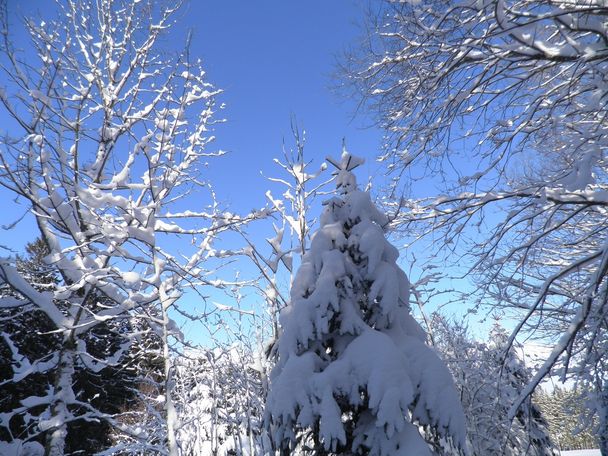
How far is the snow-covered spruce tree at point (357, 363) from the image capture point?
3.74 metres

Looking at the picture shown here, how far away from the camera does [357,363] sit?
13.0 feet

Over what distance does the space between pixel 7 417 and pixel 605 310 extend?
27.8 feet

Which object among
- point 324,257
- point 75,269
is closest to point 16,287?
point 75,269

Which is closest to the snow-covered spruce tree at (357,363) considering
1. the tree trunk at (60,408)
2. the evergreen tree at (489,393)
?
the tree trunk at (60,408)

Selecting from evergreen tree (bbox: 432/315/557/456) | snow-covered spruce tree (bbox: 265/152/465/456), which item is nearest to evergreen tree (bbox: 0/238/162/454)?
snow-covered spruce tree (bbox: 265/152/465/456)

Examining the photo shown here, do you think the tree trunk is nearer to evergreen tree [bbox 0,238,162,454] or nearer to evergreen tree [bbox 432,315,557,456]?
evergreen tree [bbox 0,238,162,454]

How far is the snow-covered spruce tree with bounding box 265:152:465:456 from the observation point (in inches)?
147

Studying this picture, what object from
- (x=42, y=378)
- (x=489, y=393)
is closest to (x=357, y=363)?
(x=489, y=393)

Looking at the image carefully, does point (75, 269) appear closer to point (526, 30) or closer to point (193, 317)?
point (193, 317)

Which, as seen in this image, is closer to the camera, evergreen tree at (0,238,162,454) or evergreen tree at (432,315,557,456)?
evergreen tree at (432,315,557,456)

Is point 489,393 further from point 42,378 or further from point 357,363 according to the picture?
point 42,378

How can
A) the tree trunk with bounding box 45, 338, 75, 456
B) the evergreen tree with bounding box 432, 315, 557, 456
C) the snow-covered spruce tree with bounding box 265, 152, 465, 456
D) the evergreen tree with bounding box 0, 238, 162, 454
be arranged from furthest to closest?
the evergreen tree with bounding box 0, 238, 162, 454 < the evergreen tree with bounding box 432, 315, 557, 456 < the tree trunk with bounding box 45, 338, 75, 456 < the snow-covered spruce tree with bounding box 265, 152, 465, 456

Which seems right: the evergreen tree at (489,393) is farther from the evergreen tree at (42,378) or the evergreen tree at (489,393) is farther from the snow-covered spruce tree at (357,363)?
→ the evergreen tree at (42,378)

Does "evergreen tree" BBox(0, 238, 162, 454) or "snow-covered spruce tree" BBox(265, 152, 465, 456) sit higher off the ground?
"evergreen tree" BBox(0, 238, 162, 454)
